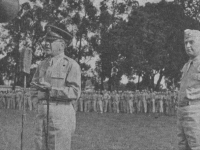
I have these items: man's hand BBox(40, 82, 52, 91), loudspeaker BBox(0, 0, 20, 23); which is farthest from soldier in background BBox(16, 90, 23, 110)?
loudspeaker BBox(0, 0, 20, 23)

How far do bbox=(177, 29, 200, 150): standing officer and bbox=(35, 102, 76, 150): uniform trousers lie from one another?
128cm

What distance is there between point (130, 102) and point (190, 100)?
2222 centimetres

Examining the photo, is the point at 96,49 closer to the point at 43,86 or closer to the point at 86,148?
the point at 86,148

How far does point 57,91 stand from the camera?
451 cm

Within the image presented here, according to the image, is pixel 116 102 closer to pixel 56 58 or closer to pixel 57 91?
pixel 56 58

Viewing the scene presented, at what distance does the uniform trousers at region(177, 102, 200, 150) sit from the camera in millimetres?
4668

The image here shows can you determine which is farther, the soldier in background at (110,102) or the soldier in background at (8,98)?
the soldier in background at (8,98)

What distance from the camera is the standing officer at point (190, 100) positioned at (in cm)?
468

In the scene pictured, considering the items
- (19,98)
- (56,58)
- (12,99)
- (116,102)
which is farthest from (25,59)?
(12,99)

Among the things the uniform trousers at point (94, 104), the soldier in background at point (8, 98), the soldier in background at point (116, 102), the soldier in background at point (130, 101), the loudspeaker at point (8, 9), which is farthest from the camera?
the soldier in background at point (8, 98)

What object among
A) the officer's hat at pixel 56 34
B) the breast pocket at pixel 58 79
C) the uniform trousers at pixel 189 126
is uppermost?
the officer's hat at pixel 56 34

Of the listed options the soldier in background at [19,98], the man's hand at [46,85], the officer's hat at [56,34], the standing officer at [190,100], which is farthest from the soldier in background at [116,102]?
the man's hand at [46,85]

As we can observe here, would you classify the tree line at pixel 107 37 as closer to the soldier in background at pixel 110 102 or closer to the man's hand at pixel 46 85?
the soldier in background at pixel 110 102

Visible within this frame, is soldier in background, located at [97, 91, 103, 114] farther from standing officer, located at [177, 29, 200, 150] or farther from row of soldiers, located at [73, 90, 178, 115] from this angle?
standing officer, located at [177, 29, 200, 150]
